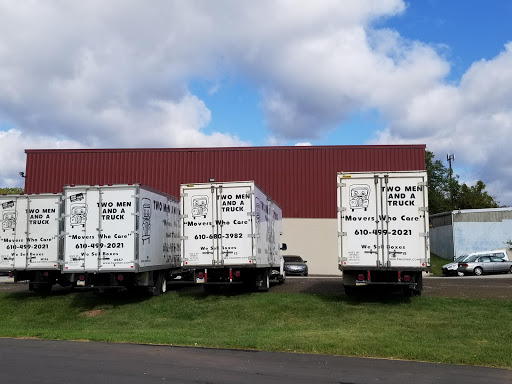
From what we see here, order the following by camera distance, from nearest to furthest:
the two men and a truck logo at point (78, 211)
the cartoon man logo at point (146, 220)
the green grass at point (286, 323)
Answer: the green grass at point (286, 323) < the two men and a truck logo at point (78, 211) < the cartoon man logo at point (146, 220)

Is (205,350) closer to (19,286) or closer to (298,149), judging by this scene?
(19,286)

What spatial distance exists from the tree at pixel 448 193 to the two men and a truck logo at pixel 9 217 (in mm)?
64744

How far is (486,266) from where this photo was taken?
37500 millimetres

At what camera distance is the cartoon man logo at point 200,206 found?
18.1 meters

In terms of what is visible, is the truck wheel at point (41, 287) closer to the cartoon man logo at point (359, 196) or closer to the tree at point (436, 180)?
the cartoon man logo at point (359, 196)

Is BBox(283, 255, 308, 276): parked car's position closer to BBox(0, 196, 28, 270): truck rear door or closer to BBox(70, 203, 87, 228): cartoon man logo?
BBox(0, 196, 28, 270): truck rear door

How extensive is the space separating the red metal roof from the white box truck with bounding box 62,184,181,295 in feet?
66.2

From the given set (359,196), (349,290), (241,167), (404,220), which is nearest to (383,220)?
(404,220)

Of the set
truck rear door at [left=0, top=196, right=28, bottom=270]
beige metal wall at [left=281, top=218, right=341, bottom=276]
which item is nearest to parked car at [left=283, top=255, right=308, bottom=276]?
beige metal wall at [left=281, top=218, right=341, bottom=276]

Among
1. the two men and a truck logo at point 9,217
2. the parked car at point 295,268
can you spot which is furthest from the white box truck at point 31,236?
the parked car at point 295,268

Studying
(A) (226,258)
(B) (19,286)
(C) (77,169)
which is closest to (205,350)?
(A) (226,258)

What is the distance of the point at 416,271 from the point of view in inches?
639

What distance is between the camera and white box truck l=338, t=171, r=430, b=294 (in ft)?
52.9

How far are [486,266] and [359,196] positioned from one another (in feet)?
82.0
